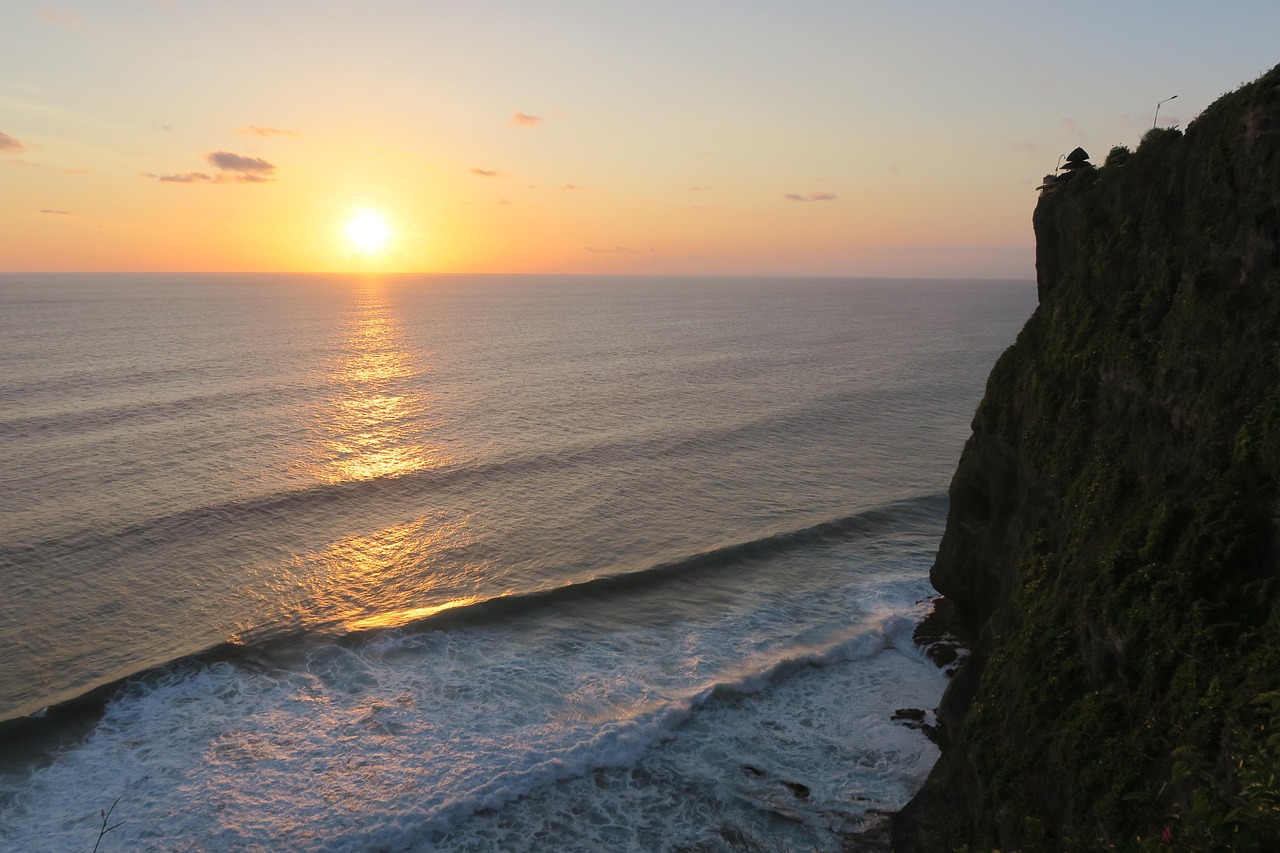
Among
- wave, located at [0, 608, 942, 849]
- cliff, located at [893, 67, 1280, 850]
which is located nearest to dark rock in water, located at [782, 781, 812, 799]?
cliff, located at [893, 67, 1280, 850]

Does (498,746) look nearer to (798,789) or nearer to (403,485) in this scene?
(798,789)

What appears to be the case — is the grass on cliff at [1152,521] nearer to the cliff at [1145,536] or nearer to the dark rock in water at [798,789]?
the cliff at [1145,536]

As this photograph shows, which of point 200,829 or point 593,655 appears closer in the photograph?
point 200,829

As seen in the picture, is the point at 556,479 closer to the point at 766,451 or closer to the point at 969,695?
the point at 766,451

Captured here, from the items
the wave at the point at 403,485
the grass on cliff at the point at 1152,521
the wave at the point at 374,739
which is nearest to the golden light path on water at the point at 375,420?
the wave at the point at 403,485

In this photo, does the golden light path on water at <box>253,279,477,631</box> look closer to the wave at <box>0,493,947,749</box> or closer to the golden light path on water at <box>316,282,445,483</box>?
the golden light path on water at <box>316,282,445,483</box>

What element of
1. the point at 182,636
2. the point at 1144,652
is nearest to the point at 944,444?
the point at 1144,652
